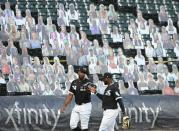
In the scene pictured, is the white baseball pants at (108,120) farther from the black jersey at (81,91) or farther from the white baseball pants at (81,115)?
the black jersey at (81,91)

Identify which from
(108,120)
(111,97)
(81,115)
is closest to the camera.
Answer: (108,120)

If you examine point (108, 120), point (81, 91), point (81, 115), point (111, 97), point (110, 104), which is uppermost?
point (81, 91)

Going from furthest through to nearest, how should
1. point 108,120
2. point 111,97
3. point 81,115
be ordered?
point 81,115, point 111,97, point 108,120

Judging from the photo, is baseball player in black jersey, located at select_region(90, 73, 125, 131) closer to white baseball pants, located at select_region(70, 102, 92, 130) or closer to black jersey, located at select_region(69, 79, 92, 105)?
black jersey, located at select_region(69, 79, 92, 105)

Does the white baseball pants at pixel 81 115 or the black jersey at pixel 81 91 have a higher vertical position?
the black jersey at pixel 81 91

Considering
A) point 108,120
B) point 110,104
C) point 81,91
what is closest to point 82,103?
point 81,91

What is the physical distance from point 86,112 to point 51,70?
6828 mm

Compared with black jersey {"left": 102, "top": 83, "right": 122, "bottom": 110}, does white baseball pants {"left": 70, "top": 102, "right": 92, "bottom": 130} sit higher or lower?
lower

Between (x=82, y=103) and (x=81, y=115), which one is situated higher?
(x=82, y=103)

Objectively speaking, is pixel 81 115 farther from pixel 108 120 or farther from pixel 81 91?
pixel 108 120

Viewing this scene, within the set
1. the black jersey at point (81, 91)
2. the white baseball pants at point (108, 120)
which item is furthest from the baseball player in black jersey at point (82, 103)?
the white baseball pants at point (108, 120)

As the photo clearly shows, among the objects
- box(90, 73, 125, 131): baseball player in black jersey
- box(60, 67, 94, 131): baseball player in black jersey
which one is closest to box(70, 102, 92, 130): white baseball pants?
box(60, 67, 94, 131): baseball player in black jersey

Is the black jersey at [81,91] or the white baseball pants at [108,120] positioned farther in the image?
the black jersey at [81,91]

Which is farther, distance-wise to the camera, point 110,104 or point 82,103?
point 82,103
